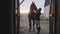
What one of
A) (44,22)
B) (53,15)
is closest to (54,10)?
(53,15)

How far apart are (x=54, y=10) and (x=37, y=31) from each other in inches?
12.9

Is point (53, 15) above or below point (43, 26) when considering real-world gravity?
above

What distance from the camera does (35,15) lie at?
1.54 m

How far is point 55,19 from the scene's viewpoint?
1486 millimetres
